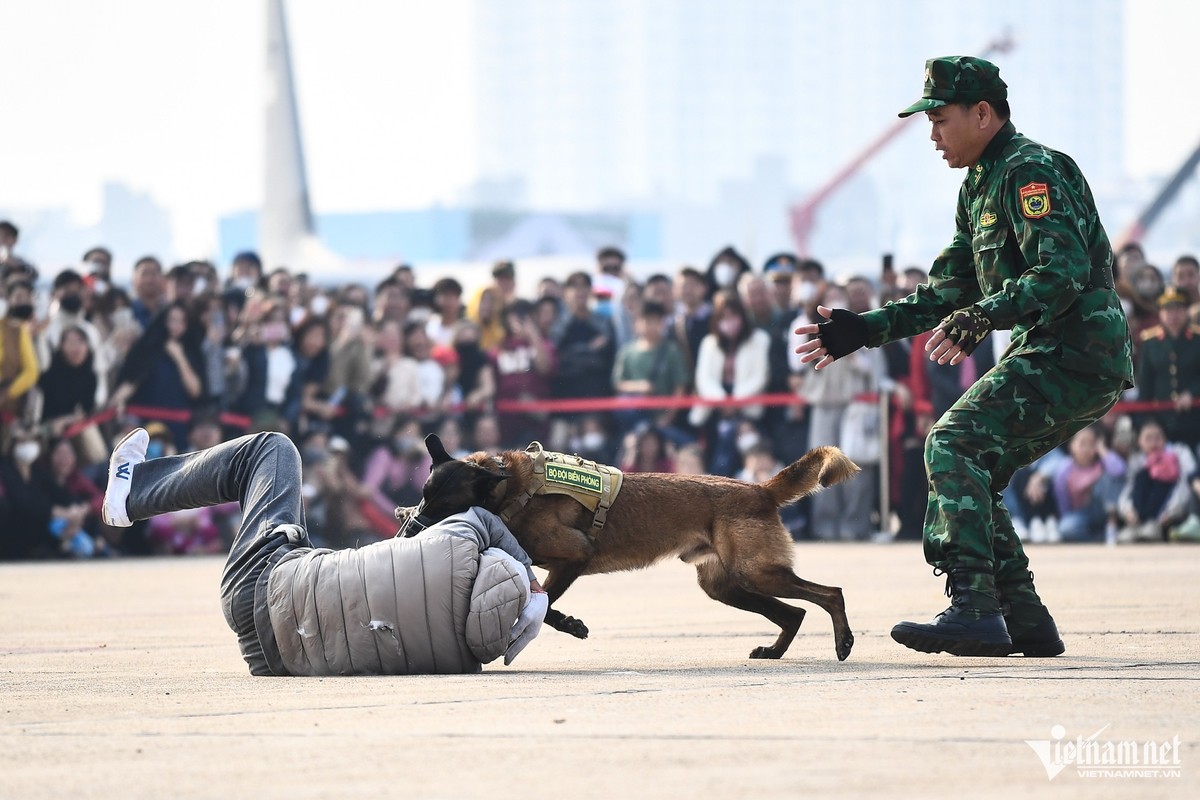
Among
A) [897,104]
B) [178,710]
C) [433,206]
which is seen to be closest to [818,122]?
[897,104]

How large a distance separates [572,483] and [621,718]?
2.42m

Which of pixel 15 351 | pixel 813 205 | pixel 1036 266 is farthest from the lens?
pixel 813 205

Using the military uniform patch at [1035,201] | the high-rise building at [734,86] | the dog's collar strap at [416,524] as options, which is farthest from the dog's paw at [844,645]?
the high-rise building at [734,86]

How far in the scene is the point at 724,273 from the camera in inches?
704

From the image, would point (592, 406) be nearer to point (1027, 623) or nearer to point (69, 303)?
point (69, 303)

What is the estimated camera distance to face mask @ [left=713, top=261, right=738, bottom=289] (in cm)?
1781

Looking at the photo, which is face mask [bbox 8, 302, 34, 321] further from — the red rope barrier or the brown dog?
the brown dog

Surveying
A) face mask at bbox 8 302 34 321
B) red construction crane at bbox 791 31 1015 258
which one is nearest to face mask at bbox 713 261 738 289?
face mask at bbox 8 302 34 321

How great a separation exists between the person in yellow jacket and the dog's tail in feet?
31.1

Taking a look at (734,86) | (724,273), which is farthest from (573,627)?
(734,86)

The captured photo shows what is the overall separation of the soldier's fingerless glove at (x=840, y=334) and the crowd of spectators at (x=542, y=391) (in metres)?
9.35

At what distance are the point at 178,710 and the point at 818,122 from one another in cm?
16639

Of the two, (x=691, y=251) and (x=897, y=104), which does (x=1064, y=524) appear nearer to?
(x=691, y=251)

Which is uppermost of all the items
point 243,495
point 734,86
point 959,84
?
point 734,86
